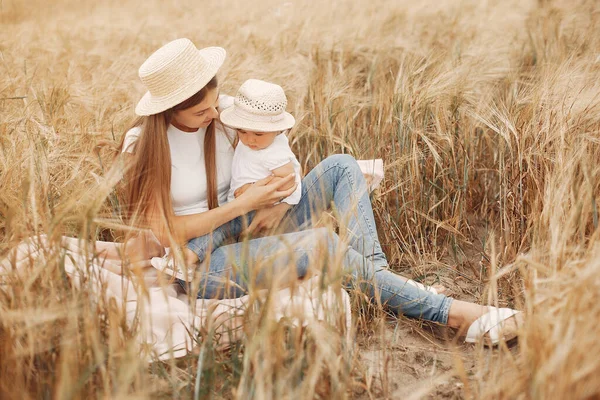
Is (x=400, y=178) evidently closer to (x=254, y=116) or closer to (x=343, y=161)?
(x=343, y=161)

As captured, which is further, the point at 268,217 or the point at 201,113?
the point at 268,217

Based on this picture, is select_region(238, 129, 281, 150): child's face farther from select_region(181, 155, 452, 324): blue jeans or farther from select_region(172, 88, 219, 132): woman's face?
select_region(181, 155, 452, 324): blue jeans

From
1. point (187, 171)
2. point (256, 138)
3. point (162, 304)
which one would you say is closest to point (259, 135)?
point (256, 138)

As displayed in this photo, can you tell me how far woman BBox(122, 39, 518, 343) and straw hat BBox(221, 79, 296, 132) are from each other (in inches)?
2.9

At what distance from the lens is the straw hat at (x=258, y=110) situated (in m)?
1.83

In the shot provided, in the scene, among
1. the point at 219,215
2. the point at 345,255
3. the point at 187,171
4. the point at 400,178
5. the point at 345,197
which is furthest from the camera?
the point at 400,178

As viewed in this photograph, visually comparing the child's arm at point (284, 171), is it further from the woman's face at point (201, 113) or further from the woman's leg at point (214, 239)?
the woman's face at point (201, 113)

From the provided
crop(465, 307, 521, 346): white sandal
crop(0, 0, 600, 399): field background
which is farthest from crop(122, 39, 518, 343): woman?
crop(0, 0, 600, 399): field background

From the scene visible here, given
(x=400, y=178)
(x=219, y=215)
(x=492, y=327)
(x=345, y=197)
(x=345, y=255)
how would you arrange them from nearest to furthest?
(x=492, y=327) < (x=345, y=255) < (x=219, y=215) < (x=345, y=197) < (x=400, y=178)

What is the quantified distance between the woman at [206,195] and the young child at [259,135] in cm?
6

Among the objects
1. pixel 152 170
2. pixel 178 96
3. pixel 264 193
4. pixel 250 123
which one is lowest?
pixel 264 193

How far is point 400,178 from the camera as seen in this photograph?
223cm

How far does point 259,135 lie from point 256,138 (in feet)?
0.05

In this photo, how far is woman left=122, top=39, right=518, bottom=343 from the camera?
67.9 inches
